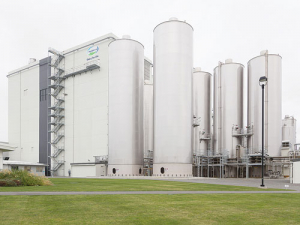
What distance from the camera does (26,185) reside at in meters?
19.4

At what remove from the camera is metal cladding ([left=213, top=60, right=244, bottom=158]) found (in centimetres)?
5162

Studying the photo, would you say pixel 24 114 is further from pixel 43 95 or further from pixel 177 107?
pixel 177 107

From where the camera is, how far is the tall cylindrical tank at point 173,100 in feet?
143

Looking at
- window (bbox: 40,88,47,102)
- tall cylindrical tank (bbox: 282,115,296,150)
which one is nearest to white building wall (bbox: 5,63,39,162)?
window (bbox: 40,88,47,102)

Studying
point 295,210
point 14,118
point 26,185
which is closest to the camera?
point 295,210

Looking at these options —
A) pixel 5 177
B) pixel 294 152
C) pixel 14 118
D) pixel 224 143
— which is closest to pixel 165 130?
→ pixel 224 143

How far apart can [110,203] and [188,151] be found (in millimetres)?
34374

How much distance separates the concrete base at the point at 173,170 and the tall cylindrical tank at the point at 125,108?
6.20 m

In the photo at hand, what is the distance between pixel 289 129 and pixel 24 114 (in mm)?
65265

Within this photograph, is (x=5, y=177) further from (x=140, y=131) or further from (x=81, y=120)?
(x=81, y=120)

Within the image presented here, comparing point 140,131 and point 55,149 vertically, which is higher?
point 140,131

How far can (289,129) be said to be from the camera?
69.2 m

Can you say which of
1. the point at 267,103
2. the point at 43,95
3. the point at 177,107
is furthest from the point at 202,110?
the point at 43,95

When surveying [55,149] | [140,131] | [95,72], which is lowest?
[55,149]
